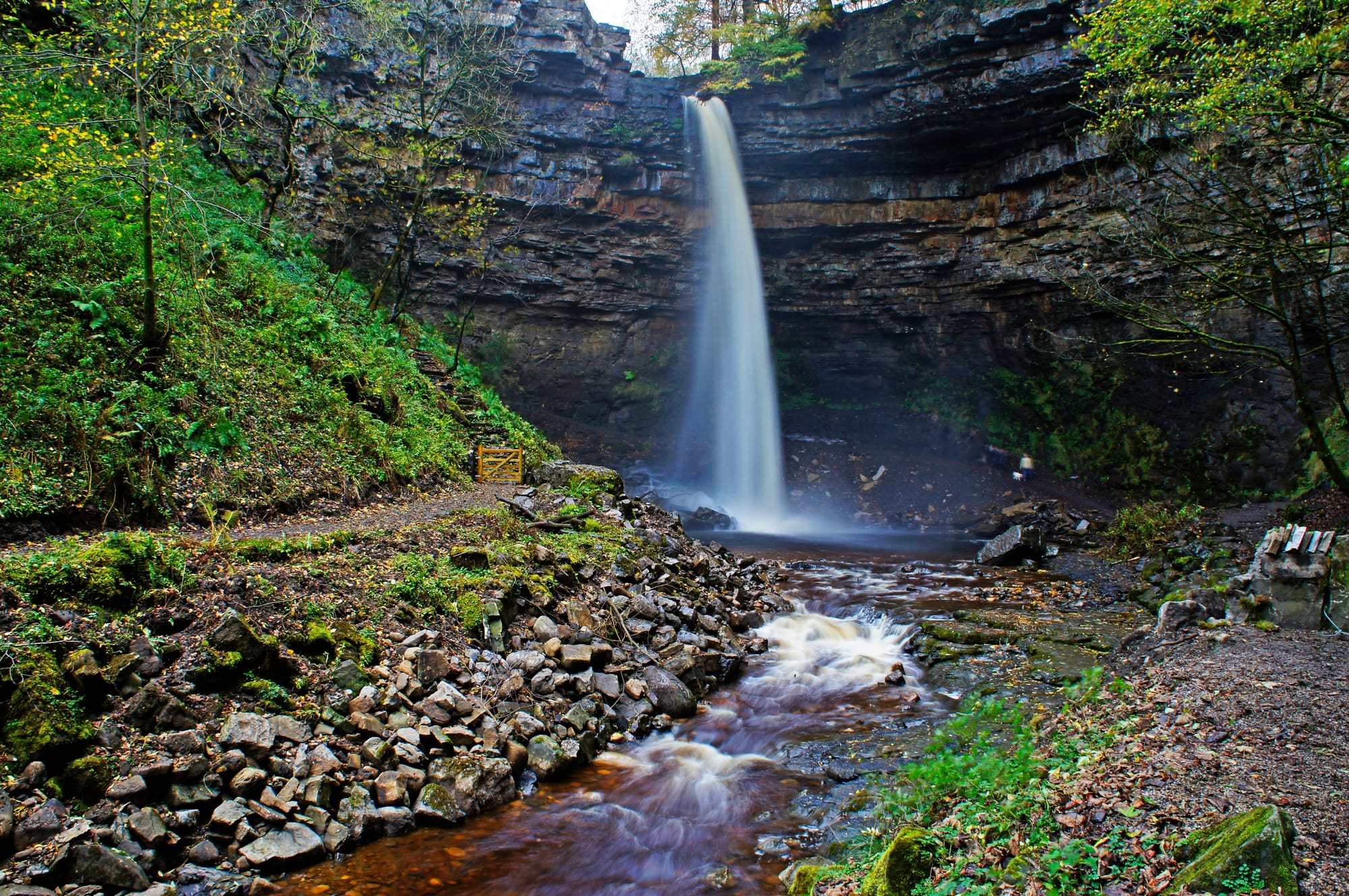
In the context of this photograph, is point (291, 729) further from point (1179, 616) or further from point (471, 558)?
point (1179, 616)

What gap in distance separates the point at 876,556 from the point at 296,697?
12970mm

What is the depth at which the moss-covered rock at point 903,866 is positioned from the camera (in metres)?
3.04

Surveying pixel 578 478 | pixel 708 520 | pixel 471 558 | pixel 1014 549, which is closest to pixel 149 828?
pixel 471 558

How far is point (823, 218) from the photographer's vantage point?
21.8 m

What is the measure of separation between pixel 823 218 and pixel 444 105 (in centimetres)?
1165

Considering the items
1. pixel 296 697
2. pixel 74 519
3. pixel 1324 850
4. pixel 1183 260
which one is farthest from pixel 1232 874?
pixel 74 519

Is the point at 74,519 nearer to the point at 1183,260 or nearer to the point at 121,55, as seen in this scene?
the point at 121,55

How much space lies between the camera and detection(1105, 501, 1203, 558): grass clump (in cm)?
1391

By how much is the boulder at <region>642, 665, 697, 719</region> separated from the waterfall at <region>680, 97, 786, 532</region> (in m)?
14.7

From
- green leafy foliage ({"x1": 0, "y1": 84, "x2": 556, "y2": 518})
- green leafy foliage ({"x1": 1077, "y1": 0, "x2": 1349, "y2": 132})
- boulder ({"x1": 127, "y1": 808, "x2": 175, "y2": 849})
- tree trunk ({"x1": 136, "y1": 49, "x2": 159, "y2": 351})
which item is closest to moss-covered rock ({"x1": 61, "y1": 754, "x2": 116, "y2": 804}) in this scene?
boulder ({"x1": 127, "y1": 808, "x2": 175, "y2": 849})

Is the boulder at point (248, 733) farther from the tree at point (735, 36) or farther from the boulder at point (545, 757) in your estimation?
the tree at point (735, 36)

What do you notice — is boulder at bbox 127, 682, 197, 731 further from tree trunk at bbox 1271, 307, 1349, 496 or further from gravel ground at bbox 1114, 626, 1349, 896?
tree trunk at bbox 1271, 307, 1349, 496

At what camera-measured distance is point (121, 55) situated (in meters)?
7.31

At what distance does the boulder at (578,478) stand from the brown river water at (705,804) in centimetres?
469
